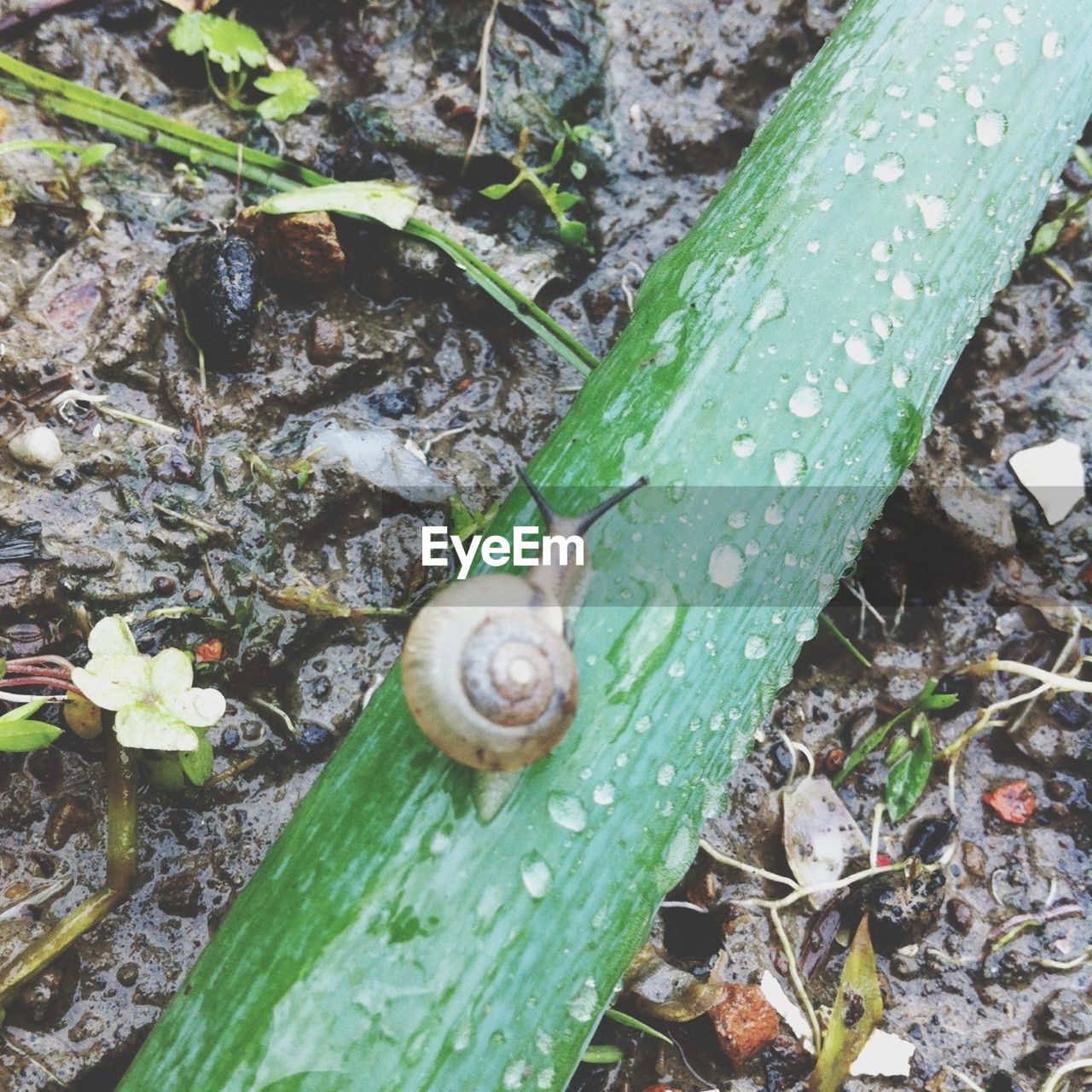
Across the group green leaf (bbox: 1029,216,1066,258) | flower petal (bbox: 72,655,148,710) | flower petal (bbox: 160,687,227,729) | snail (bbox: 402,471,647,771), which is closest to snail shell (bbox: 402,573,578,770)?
snail (bbox: 402,471,647,771)

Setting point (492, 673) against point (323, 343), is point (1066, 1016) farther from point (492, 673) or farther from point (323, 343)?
point (323, 343)

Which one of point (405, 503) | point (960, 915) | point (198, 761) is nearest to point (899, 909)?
point (960, 915)

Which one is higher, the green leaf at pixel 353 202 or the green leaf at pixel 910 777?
the green leaf at pixel 353 202

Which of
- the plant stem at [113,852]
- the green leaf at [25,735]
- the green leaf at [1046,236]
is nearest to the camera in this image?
the green leaf at [25,735]

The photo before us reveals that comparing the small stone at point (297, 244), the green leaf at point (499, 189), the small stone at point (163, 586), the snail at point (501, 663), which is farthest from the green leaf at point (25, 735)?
the green leaf at point (499, 189)

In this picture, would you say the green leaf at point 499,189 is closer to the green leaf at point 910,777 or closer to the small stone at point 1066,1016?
the green leaf at point 910,777

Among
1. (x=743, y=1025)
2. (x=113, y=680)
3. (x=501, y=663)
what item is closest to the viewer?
(x=501, y=663)

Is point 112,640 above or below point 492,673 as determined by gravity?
below
